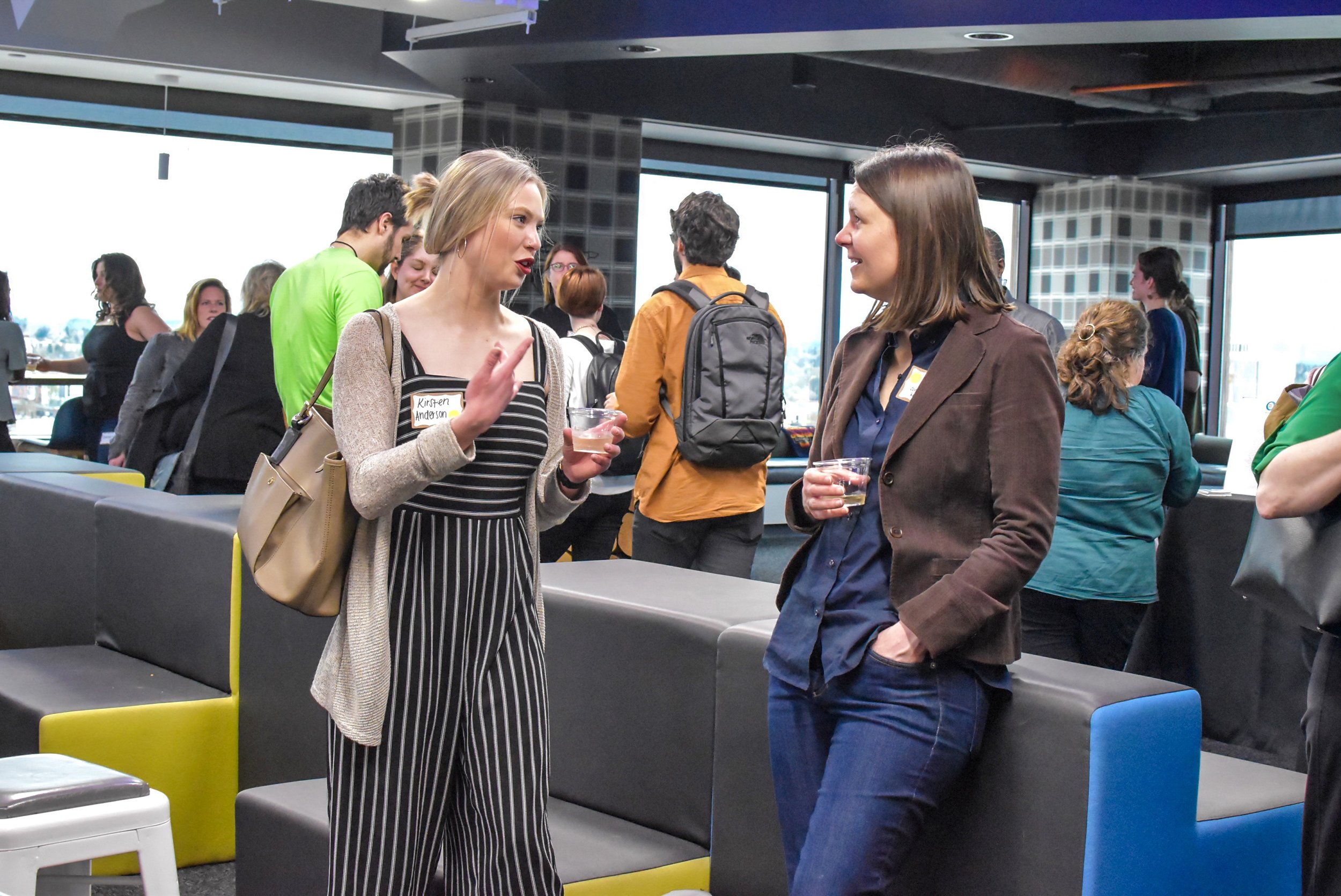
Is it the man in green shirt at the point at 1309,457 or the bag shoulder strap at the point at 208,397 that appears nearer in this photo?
the man in green shirt at the point at 1309,457

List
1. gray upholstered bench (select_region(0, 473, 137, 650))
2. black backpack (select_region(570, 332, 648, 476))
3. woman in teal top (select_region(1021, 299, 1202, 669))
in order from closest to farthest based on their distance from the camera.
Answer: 1. woman in teal top (select_region(1021, 299, 1202, 669))
2. gray upholstered bench (select_region(0, 473, 137, 650))
3. black backpack (select_region(570, 332, 648, 476))

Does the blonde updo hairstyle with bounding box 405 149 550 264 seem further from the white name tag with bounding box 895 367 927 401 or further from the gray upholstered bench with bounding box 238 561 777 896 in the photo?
the gray upholstered bench with bounding box 238 561 777 896

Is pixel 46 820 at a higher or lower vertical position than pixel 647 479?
lower

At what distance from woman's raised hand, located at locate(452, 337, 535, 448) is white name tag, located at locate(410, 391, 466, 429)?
106 millimetres

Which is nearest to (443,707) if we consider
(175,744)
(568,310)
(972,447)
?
(972,447)

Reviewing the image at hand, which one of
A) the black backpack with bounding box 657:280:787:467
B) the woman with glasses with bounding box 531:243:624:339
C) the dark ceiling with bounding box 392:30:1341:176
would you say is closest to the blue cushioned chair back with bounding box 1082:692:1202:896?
the black backpack with bounding box 657:280:787:467

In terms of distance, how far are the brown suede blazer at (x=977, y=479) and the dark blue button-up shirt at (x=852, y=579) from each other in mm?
36

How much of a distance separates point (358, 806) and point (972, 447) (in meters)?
0.98

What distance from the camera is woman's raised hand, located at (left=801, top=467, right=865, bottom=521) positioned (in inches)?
65.6

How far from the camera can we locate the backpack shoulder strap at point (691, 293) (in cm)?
374

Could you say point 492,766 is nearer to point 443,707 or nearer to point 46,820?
point 443,707

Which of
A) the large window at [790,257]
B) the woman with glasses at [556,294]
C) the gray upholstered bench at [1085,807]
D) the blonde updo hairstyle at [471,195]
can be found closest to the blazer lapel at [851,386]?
the gray upholstered bench at [1085,807]

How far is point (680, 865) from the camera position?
2.32 metres

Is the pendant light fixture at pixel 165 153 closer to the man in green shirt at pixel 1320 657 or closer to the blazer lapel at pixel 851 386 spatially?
the blazer lapel at pixel 851 386
